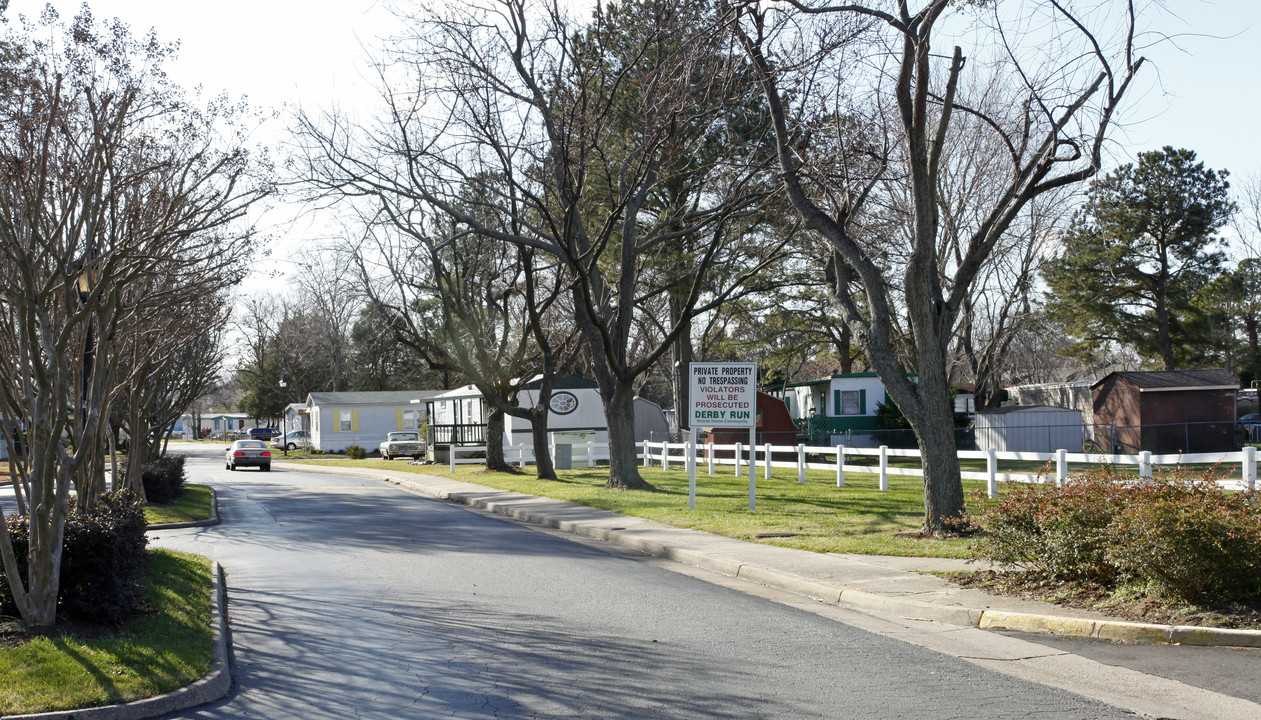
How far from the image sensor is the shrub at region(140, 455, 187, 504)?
21.3m

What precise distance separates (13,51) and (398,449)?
4265 cm

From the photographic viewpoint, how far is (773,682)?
22.4 ft

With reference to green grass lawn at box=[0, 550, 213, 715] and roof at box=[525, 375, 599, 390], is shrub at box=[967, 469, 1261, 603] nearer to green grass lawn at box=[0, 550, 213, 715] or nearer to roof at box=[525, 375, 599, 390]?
green grass lawn at box=[0, 550, 213, 715]

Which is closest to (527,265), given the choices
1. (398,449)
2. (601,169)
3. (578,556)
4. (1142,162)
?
(601,169)

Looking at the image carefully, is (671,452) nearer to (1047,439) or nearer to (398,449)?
(1047,439)

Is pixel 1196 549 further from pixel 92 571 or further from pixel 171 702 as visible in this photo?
pixel 92 571

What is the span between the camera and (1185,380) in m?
40.2

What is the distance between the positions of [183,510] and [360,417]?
143 ft

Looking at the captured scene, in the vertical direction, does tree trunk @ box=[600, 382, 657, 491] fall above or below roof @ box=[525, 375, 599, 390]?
below

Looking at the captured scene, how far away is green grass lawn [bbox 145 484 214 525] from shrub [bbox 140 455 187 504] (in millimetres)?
227

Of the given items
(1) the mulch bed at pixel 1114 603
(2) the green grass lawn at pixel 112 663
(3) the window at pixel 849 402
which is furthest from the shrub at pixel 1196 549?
(3) the window at pixel 849 402

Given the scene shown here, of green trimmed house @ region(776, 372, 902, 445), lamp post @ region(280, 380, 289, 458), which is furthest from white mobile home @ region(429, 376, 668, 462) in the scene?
lamp post @ region(280, 380, 289, 458)

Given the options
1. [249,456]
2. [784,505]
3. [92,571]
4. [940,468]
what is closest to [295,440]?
[249,456]

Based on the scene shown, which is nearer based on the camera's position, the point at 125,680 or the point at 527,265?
the point at 125,680
